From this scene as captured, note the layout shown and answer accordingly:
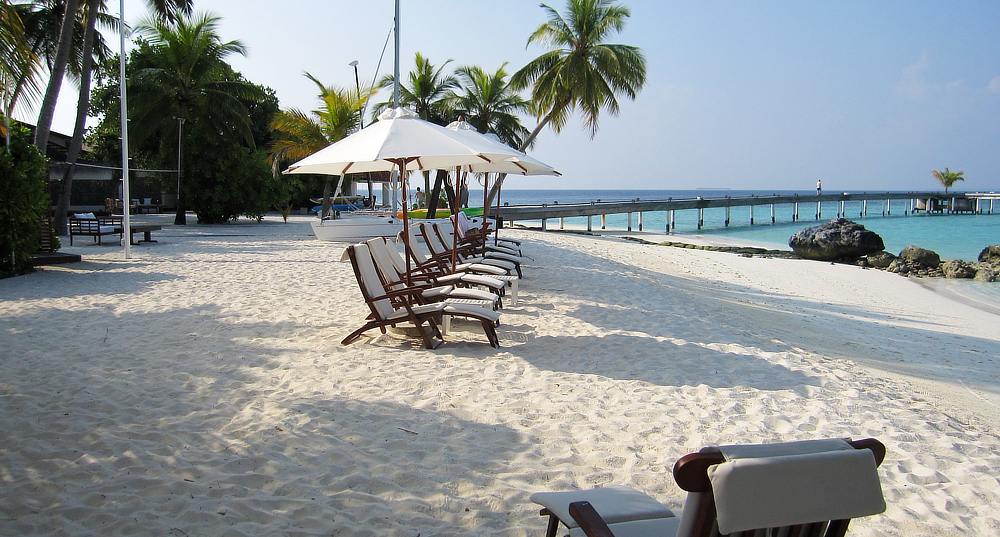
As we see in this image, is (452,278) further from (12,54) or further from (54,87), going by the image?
(54,87)

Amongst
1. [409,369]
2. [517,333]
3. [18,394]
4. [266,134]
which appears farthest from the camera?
[266,134]

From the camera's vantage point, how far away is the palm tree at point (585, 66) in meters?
20.7

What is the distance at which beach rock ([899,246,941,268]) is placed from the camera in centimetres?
1747

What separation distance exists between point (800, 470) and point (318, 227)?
50.6 ft

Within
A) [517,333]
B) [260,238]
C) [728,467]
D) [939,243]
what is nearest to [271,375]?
[517,333]

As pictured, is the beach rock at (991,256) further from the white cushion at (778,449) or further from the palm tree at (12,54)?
the palm tree at (12,54)

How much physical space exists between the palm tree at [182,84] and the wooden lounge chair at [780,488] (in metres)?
23.1

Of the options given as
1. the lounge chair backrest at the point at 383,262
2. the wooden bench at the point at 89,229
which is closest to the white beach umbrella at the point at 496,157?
the lounge chair backrest at the point at 383,262

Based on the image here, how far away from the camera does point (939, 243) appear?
96.6 ft

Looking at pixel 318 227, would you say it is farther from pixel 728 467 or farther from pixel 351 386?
pixel 728 467

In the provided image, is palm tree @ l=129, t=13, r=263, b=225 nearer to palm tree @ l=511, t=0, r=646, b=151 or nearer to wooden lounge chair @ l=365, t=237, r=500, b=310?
palm tree @ l=511, t=0, r=646, b=151

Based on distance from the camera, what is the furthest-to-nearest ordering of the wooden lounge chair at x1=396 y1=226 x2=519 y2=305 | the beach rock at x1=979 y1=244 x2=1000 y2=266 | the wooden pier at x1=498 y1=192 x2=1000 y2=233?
the wooden pier at x1=498 y1=192 x2=1000 y2=233
the beach rock at x1=979 y1=244 x2=1000 y2=266
the wooden lounge chair at x1=396 y1=226 x2=519 y2=305

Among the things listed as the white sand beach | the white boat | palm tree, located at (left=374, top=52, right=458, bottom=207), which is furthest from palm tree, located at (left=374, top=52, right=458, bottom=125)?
the white sand beach

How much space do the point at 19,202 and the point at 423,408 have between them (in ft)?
28.7
